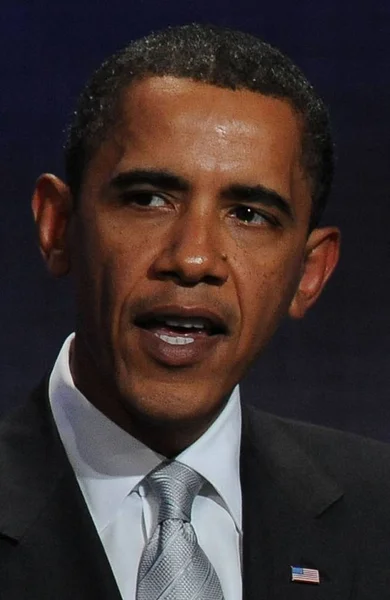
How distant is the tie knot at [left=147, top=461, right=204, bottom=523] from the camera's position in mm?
1285

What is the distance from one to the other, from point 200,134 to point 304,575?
0.51 meters

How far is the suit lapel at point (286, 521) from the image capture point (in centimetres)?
133

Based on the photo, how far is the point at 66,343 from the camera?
1.42m

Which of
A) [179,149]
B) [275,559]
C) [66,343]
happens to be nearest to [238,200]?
[179,149]

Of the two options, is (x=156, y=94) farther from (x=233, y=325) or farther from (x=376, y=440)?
(x=376, y=440)

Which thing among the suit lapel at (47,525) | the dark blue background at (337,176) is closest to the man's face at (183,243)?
the suit lapel at (47,525)

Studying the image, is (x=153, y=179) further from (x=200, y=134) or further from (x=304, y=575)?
(x=304, y=575)

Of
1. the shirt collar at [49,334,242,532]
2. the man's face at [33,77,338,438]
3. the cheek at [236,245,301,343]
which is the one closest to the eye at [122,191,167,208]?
the man's face at [33,77,338,438]

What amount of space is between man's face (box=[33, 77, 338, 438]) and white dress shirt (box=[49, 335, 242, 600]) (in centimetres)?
4

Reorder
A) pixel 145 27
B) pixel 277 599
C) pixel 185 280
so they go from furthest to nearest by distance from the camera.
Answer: pixel 145 27 < pixel 277 599 < pixel 185 280

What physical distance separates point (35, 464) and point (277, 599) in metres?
0.31

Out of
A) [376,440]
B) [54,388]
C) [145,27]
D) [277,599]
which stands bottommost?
[277,599]

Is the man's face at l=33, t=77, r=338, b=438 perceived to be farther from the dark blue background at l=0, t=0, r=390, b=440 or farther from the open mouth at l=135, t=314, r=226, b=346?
the dark blue background at l=0, t=0, r=390, b=440

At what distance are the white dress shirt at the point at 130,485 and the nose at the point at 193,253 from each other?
0.22 metres
